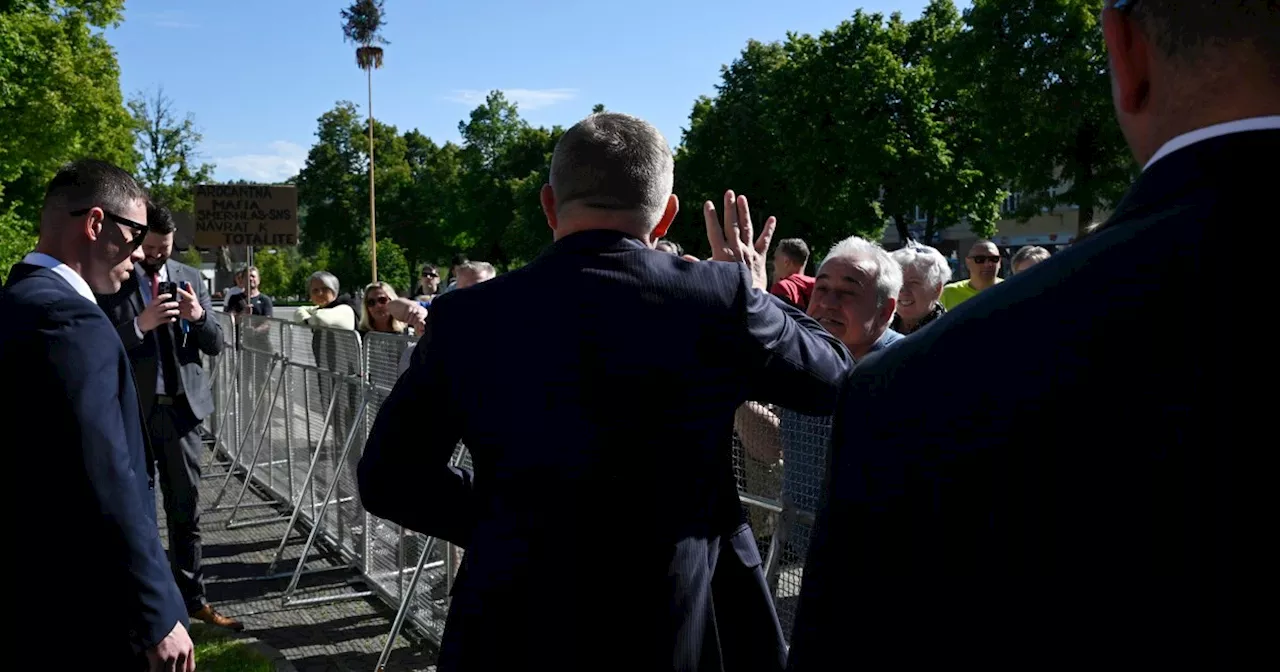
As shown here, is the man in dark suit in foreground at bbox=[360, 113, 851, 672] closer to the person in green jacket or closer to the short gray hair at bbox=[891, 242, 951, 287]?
the short gray hair at bbox=[891, 242, 951, 287]

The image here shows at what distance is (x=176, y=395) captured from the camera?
6.50 meters

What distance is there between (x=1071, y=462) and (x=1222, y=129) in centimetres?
30

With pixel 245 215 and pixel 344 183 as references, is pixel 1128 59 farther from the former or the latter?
pixel 344 183

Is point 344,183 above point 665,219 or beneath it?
above

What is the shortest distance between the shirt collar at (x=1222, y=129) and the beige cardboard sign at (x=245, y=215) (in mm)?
14931

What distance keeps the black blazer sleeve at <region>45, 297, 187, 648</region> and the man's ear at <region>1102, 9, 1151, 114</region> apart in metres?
2.57

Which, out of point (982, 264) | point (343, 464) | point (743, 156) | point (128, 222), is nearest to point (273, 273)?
point (743, 156)

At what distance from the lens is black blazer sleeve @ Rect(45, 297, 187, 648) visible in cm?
278

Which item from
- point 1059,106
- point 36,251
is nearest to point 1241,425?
point 36,251

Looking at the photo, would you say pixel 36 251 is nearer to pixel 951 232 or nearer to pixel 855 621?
pixel 855 621

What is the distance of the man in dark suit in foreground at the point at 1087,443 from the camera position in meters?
0.83

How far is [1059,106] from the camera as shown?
30250 mm

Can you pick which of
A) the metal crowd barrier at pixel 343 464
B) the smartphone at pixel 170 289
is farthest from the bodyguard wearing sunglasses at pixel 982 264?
the smartphone at pixel 170 289

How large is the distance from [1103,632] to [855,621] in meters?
0.19
